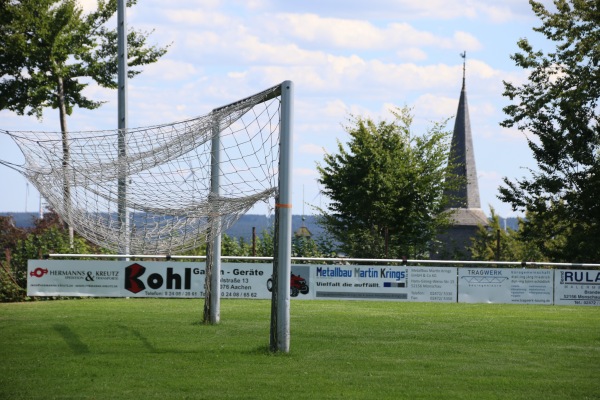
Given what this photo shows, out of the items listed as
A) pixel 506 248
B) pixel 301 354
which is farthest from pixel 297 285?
pixel 506 248

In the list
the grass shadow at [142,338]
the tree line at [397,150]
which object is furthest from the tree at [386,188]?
the grass shadow at [142,338]

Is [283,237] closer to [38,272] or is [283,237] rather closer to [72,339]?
[72,339]

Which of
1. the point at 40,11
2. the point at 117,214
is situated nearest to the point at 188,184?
the point at 117,214

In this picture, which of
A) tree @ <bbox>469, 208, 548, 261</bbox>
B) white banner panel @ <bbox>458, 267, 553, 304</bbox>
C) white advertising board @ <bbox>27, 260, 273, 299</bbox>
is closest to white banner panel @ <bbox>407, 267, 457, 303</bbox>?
white banner panel @ <bbox>458, 267, 553, 304</bbox>

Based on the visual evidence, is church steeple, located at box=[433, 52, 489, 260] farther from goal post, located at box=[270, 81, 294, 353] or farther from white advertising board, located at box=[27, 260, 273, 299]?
goal post, located at box=[270, 81, 294, 353]

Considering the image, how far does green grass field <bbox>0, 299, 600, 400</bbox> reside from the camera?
13.5 meters

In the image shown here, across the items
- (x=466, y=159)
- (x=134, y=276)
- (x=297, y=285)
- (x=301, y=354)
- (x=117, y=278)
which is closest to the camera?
(x=301, y=354)

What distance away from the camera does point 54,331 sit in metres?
19.9

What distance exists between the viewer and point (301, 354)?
55.0ft

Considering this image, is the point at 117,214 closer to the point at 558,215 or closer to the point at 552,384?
the point at 552,384

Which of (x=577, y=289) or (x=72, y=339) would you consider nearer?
(x=72, y=339)

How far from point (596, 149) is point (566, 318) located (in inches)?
637

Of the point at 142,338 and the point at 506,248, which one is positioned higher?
the point at 506,248

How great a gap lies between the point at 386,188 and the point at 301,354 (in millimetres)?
25690
